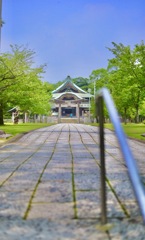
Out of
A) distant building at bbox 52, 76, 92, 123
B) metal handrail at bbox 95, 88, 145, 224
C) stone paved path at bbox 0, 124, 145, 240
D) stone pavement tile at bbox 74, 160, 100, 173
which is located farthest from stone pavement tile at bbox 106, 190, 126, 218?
distant building at bbox 52, 76, 92, 123

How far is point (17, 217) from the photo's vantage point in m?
2.58

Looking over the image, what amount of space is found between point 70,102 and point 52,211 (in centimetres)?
5360

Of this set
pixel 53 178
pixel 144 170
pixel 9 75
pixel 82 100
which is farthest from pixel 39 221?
pixel 82 100

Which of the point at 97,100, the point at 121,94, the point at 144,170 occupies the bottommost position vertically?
the point at 144,170

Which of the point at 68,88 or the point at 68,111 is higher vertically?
the point at 68,88

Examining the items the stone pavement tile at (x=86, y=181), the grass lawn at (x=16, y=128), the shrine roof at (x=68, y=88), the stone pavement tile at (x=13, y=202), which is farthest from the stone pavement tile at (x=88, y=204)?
the shrine roof at (x=68, y=88)

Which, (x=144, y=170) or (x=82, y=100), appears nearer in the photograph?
(x=144, y=170)

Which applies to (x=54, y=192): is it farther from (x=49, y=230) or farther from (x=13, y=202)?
(x=49, y=230)

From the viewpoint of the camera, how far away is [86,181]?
12.9 feet

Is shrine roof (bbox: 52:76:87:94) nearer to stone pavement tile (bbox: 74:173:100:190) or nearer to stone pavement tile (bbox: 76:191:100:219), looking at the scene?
stone pavement tile (bbox: 74:173:100:190)

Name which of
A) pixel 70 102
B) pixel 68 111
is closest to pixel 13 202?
pixel 70 102

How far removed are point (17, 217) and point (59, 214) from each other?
352 millimetres

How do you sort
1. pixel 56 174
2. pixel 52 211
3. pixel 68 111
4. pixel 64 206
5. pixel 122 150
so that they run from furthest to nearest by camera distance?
1. pixel 68 111
2. pixel 56 174
3. pixel 64 206
4. pixel 52 211
5. pixel 122 150

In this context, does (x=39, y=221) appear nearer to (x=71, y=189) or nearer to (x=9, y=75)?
(x=71, y=189)
